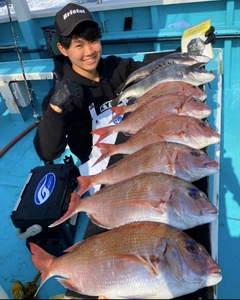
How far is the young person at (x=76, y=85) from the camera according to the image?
189 centimetres

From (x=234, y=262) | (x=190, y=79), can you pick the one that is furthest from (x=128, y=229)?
(x=190, y=79)

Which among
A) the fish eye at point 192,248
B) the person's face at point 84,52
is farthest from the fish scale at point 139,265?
the person's face at point 84,52

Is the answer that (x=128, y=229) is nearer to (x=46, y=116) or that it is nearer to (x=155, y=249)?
(x=155, y=249)

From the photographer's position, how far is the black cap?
1.98 metres

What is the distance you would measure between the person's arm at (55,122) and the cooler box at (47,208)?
145mm

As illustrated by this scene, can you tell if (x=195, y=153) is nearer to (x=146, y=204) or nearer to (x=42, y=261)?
(x=146, y=204)

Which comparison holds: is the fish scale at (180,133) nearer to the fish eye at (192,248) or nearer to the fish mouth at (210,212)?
the fish mouth at (210,212)

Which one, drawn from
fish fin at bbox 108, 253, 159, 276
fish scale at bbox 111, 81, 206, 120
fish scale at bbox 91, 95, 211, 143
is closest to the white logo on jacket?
fish scale at bbox 111, 81, 206, 120

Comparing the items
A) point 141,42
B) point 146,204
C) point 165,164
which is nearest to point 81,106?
point 165,164

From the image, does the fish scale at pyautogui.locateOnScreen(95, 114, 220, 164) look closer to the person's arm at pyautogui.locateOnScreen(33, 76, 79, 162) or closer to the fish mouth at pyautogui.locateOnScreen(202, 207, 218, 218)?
the fish mouth at pyautogui.locateOnScreen(202, 207, 218, 218)

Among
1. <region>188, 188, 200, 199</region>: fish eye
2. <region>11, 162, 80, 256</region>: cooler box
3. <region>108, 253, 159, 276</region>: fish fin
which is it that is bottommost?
<region>11, 162, 80, 256</region>: cooler box

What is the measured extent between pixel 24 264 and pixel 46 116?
1148 millimetres

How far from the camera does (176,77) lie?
1.98 m

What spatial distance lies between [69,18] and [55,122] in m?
0.80
